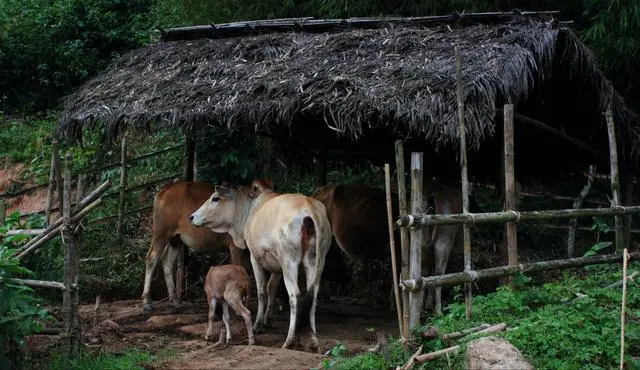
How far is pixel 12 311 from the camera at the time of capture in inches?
297

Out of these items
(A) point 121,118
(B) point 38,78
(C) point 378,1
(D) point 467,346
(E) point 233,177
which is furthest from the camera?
(B) point 38,78

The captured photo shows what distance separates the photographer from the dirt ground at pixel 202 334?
→ 807 centimetres

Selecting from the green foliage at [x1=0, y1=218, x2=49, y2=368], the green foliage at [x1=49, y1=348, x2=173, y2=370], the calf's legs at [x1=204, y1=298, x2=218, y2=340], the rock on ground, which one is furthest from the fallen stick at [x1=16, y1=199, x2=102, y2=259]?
the rock on ground

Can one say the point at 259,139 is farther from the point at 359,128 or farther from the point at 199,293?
the point at 359,128

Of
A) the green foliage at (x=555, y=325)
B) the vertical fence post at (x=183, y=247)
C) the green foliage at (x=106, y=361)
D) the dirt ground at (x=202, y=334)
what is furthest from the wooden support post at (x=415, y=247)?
the vertical fence post at (x=183, y=247)

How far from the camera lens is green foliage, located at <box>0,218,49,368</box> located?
7379 millimetres

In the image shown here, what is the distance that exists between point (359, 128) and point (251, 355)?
2414 millimetres

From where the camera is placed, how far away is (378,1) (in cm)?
1440

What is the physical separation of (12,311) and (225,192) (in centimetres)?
382

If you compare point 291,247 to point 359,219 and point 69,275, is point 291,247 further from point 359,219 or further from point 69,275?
point 359,219

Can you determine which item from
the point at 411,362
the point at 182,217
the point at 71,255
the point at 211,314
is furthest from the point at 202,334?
the point at 411,362

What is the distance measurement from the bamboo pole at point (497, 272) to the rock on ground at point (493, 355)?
0.79m

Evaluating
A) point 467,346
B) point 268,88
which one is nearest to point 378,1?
point 268,88

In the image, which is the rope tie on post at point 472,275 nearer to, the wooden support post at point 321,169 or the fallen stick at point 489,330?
the fallen stick at point 489,330
